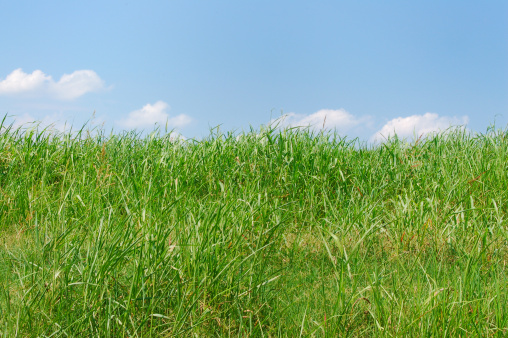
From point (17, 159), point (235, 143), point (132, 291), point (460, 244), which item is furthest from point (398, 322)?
point (17, 159)

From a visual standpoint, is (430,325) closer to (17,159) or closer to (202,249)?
(202,249)

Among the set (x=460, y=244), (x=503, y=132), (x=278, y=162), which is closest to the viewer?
(x=460, y=244)

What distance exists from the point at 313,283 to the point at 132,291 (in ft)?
4.26

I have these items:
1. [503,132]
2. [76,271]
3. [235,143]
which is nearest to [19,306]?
[76,271]

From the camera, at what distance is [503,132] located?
6223 mm

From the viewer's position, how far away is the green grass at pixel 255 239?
224cm

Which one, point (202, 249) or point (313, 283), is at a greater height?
point (202, 249)

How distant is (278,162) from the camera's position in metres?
4.93

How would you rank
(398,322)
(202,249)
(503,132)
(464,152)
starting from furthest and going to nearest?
(503,132) → (464,152) → (202,249) → (398,322)

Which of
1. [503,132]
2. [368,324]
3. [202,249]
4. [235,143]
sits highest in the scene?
[503,132]

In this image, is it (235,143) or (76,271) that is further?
(235,143)

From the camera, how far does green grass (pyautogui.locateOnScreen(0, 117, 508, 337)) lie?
7.36 feet

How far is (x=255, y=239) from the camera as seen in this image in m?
3.16

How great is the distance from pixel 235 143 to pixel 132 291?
3.53 m
